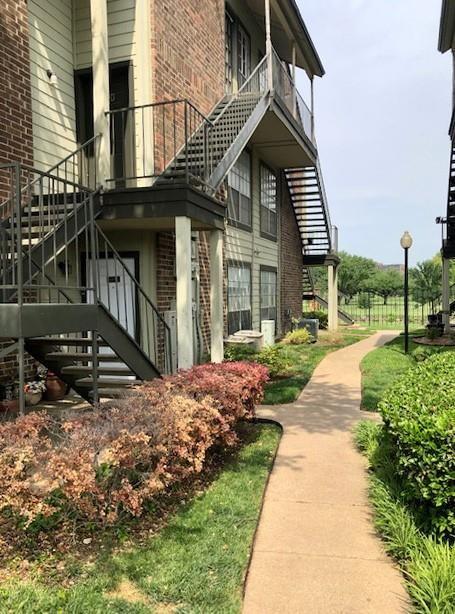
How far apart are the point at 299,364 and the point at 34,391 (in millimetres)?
6188

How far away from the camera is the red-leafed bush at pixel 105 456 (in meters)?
3.21

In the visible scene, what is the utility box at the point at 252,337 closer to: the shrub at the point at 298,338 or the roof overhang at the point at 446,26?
the shrub at the point at 298,338

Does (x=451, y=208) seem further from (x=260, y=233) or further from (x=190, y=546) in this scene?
(x=190, y=546)

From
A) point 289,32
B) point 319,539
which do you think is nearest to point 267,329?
point 289,32

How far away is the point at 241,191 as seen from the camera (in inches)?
522

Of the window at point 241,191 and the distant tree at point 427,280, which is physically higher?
the window at point 241,191

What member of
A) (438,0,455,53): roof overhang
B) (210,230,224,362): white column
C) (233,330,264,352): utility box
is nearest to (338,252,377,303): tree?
(438,0,455,53): roof overhang

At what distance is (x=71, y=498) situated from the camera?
3281 mm

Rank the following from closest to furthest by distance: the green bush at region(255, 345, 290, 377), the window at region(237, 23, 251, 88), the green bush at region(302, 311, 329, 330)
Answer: the green bush at region(255, 345, 290, 377) → the window at region(237, 23, 251, 88) → the green bush at region(302, 311, 329, 330)

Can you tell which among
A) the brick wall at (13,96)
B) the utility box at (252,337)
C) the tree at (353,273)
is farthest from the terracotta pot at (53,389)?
the tree at (353,273)

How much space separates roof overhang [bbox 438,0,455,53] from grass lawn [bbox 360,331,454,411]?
813cm

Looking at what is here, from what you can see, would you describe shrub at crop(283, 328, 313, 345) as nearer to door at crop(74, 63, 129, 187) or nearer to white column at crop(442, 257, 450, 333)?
white column at crop(442, 257, 450, 333)

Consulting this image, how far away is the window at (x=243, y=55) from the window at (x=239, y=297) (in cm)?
498

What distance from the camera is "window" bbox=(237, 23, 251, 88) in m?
13.2
